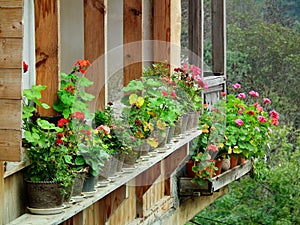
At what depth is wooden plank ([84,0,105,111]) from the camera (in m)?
3.81

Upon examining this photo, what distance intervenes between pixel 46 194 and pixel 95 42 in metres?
1.19

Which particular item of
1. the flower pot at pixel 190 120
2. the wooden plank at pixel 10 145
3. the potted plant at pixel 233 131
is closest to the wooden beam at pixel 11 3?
the wooden plank at pixel 10 145

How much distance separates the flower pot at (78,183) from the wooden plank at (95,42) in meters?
0.94

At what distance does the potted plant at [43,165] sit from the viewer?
2881 mm

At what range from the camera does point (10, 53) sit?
255cm

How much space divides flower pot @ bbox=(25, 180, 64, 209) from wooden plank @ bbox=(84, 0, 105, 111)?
44.8 inches

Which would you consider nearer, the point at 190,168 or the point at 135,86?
the point at 135,86

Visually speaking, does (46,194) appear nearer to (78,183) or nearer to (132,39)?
(78,183)

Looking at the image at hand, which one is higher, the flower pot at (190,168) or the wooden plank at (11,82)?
the wooden plank at (11,82)

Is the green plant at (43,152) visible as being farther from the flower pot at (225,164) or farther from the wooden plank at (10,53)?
the flower pot at (225,164)

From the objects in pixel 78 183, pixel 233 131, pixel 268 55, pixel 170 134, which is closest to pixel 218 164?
pixel 233 131

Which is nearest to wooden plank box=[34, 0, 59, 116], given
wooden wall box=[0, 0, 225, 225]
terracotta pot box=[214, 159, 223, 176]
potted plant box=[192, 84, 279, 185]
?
wooden wall box=[0, 0, 225, 225]

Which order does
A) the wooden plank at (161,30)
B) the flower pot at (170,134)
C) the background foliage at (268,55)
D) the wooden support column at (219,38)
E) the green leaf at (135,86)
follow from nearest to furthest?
the green leaf at (135,86), the flower pot at (170,134), the wooden plank at (161,30), the wooden support column at (219,38), the background foliage at (268,55)

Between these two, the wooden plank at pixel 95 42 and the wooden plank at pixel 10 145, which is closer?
the wooden plank at pixel 10 145
